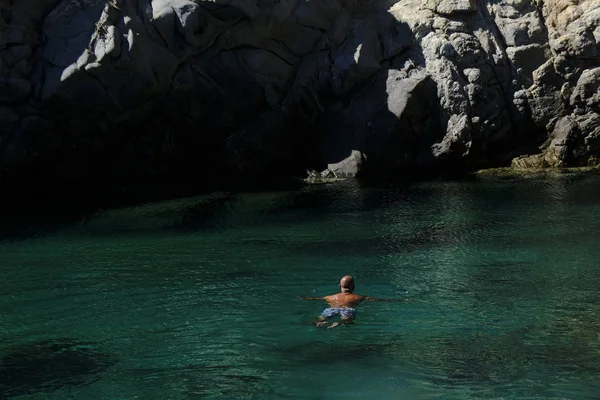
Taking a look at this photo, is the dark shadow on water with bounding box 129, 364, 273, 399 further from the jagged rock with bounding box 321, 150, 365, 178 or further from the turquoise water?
the jagged rock with bounding box 321, 150, 365, 178

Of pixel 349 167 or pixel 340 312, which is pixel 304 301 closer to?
pixel 340 312

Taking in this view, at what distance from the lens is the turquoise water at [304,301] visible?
9.97 meters

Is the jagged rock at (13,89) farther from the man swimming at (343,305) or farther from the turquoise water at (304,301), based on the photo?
the man swimming at (343,305)

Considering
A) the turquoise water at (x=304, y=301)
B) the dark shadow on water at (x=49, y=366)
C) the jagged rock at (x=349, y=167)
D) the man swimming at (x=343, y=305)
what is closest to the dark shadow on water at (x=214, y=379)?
the turquoise water at (x=304, y=301)

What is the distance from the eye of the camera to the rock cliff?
22.8m

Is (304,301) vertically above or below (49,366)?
above

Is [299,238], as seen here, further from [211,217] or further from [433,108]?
[433,108]

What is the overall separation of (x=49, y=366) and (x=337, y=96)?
1501 centimetres

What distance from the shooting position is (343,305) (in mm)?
12000

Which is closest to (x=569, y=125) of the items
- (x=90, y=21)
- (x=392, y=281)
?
(x=392, y=281)

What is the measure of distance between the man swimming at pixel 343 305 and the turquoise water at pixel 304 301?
0.56 ft

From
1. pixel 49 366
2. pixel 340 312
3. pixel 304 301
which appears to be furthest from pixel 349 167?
pixel 49 366

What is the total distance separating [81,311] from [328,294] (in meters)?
3.90

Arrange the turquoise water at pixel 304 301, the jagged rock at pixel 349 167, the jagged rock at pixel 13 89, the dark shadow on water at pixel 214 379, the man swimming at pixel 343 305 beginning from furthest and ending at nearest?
the jagged rock at pixel 349 167, the jagged rock at pixel 13 89, the man swimming at pixel 343 305, the turquoise water at pixel 304 301, the dark shadow on water at pixel 214 379
